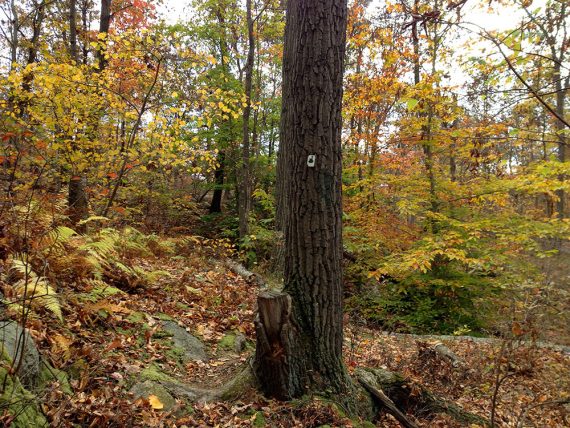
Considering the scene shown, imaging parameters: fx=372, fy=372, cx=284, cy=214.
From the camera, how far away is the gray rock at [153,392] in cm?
321

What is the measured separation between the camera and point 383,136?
1065 cm

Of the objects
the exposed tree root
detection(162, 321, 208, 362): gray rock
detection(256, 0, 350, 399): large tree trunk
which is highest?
detection(256, 0, 350, 399): large tree trunk

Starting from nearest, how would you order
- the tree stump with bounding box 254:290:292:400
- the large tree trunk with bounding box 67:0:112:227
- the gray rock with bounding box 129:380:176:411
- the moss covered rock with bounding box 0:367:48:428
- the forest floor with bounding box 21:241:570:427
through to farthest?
1. the moss covered rock with bounding box 0:367:48:428
2. the forest floor with bounding box 21:241:570:427
3. the gray rock with bounding box 129:380:176:411
4. the tree stump with bounding box 254:290:292:400
5. the large tree trunk with bounding box 67:0:112:227

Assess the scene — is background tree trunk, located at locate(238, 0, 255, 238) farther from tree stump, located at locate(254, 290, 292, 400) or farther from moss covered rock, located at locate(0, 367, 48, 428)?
moss covered rock, located at locate(0, 367, 48, 428)

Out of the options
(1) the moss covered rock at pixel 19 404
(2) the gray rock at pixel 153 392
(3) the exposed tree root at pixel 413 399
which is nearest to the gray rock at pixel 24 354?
(1) the moss covered rock at pixel 19 404

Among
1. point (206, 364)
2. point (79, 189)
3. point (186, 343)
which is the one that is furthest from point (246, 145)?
point (206, 364)

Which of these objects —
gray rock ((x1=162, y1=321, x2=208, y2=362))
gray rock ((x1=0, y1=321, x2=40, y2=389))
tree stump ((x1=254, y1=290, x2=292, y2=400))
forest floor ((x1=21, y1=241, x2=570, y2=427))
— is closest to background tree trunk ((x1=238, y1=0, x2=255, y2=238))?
forest floor ((x1=21, y1=241, x2=570, y2=427))

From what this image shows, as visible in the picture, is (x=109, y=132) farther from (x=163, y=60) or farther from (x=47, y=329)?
(x=47, y=329)

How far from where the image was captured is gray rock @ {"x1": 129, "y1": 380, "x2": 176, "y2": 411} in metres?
3.21

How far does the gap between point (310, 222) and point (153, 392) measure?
2063mm

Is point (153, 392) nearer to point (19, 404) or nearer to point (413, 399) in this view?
point (19, 404)

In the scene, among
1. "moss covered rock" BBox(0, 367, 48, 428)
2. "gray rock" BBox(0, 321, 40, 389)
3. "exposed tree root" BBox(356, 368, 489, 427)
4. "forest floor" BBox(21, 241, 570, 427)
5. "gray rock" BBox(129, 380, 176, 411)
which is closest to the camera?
"moss covered rock" BBox(0, 367, 48, 428)

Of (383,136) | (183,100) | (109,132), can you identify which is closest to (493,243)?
(383,136)

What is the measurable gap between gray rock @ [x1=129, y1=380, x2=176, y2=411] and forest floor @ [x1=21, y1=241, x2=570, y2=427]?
0.06m
